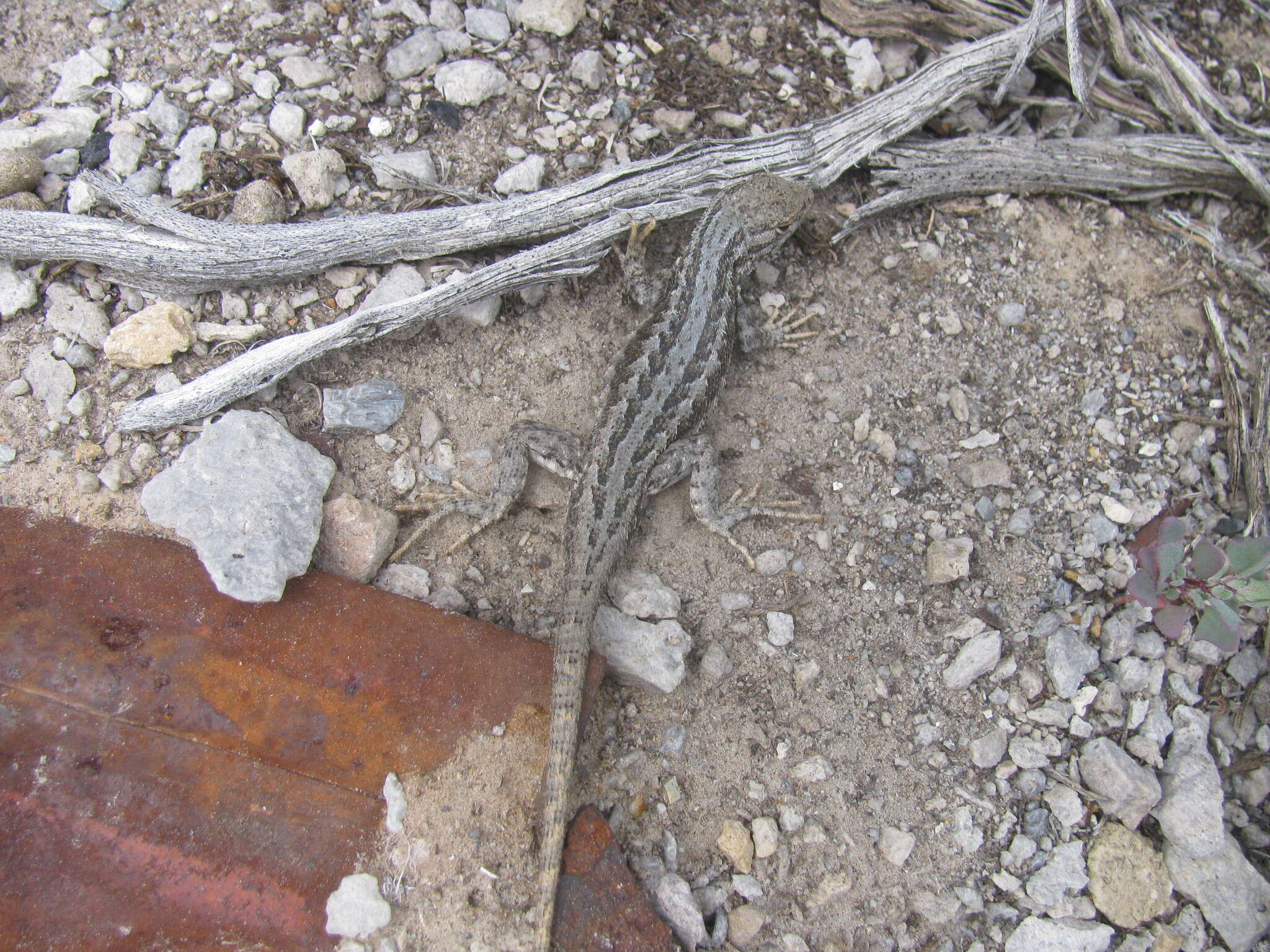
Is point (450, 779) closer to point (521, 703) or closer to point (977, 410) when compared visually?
point (521, 703)

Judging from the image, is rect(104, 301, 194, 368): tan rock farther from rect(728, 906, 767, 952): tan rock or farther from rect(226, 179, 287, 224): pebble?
rect(728, 906, 767, 952): tan rock

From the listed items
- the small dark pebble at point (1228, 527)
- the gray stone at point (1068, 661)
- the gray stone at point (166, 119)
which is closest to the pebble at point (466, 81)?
the gray stone at point (166, 119)

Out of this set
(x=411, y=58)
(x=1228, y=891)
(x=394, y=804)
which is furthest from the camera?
(x=411, y=58)

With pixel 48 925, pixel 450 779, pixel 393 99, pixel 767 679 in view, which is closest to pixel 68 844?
pixel 48 925

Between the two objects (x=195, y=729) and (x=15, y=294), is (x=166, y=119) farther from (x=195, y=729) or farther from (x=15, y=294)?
(x=195, y=729)

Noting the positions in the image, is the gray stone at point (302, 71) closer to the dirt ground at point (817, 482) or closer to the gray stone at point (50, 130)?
the dirt ground at point (817, 482)

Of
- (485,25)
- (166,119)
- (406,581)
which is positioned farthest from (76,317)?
(485,25)
